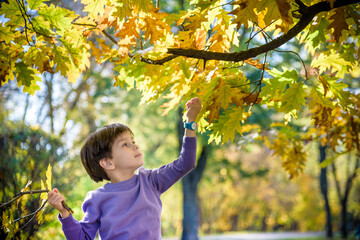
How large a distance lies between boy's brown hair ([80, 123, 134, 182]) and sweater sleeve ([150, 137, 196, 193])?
0.32 meters

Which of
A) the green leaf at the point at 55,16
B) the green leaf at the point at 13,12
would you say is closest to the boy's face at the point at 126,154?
the green leaf at the point at 55,16

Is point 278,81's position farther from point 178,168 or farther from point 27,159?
point 27,159

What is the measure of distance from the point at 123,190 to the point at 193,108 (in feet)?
2.08

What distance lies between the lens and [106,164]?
2.02 meters

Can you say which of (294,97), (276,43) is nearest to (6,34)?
(276,43)

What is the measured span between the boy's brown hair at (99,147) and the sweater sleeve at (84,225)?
0.23 metres

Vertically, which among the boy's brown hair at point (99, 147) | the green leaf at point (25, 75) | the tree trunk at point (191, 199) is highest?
the green leaf at point (25, 75)

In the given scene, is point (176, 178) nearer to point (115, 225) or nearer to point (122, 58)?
point (115, 225)

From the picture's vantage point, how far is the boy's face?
196 centimetres

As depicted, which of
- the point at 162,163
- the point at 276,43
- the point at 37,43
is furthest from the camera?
the point at 162,163

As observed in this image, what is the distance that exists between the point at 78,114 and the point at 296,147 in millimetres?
9493

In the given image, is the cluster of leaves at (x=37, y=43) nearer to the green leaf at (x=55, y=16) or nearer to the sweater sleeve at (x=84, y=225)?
the green leaf at (x=55, y=16)

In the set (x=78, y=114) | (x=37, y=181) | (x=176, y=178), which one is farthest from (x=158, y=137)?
(x=176, y=178)

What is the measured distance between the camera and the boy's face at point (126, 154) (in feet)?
6.43
